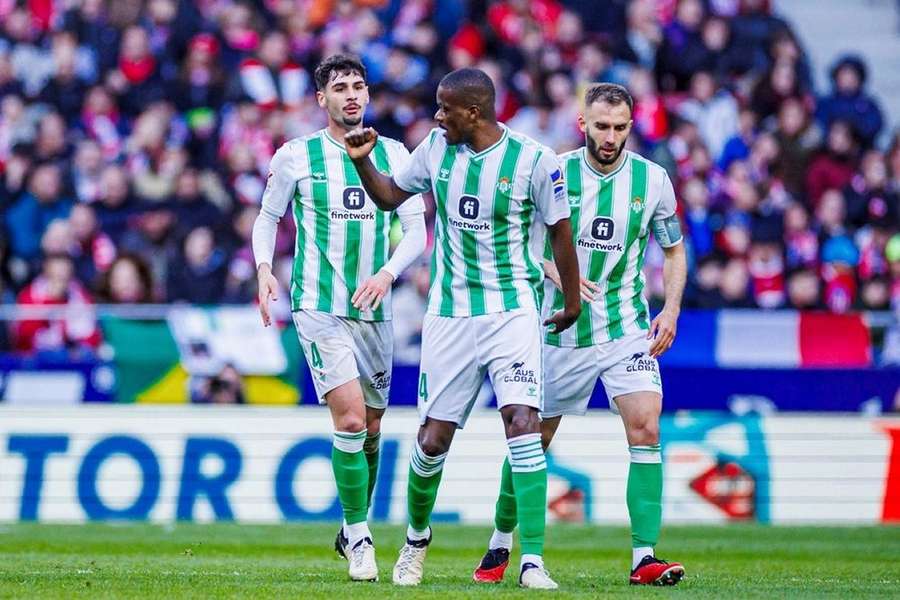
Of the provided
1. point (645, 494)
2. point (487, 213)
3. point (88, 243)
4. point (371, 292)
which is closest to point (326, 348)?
point (371, 292)

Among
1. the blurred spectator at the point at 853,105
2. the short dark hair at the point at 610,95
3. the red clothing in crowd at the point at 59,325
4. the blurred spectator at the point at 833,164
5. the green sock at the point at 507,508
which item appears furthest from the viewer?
the blurred spectator at the point at 853,105

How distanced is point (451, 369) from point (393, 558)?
10.3 feet

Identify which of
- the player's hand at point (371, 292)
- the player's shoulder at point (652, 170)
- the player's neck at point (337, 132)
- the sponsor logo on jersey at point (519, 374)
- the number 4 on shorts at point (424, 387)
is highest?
the player's neck at point (337, 132)

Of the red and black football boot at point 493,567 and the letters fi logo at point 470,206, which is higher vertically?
the letters fi logo at point 470,206

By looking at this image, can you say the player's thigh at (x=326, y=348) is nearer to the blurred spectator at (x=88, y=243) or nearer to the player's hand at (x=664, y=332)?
the player's hand at (x=664, y=332)

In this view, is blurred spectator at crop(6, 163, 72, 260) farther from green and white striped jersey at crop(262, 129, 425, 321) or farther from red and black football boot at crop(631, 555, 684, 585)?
red and black football boot at crop(631, 555, 684, 585)

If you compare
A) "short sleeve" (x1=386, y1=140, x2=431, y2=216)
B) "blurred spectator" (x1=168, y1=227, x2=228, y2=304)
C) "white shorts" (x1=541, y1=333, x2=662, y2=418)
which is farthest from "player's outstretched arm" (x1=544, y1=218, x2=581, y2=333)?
"blurred spectator" (x1=168, y1=227, x2=228, y2=304)

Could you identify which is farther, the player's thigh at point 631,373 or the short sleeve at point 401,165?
the short sleeve at point 401,165

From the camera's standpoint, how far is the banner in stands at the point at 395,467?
47.5ft

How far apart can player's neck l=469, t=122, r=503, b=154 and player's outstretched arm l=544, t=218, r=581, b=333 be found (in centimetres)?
50

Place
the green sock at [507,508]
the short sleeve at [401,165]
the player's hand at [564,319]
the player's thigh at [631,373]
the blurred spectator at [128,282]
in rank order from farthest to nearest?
1. the blurred spectator at [128,282]
2. the short sleeve at [401,165]
3. the green sock at [507,508]
4. the player's thigh at [631,373]
5. the player's hand at [564,319]

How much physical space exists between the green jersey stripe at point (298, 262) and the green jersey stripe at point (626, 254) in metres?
1.71

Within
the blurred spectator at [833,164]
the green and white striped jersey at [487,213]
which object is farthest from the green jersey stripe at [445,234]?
the blurred spectator at [833,164]

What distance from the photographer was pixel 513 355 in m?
8.57
